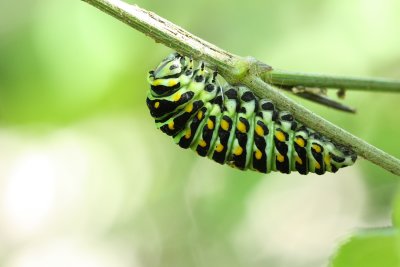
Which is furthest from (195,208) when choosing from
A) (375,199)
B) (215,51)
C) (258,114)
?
(215,51)

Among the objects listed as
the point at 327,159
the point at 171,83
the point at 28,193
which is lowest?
the point at 327,159

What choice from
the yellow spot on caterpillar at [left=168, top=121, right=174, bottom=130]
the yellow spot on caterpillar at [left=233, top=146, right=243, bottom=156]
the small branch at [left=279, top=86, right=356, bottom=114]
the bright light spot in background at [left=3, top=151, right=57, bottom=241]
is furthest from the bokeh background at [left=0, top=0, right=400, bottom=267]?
the yellow spot on caterpillar at [left=168, top=121, right=174, bottom=130]

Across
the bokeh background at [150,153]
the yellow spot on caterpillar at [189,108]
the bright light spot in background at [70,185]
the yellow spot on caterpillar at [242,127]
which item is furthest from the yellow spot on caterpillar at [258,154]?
the bright light spot in background at [70,185]

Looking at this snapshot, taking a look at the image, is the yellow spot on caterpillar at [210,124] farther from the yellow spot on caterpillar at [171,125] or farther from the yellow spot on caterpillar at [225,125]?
the yellow spot on caterpillar at [171,125]

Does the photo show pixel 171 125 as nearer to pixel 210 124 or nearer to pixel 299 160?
pixel 210 124

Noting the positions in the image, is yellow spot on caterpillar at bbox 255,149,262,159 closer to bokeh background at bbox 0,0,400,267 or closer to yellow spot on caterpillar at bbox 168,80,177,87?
yellow spot on caterpillar at bbox 168,80,177,87

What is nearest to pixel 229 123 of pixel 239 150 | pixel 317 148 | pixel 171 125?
pixel 239 150
